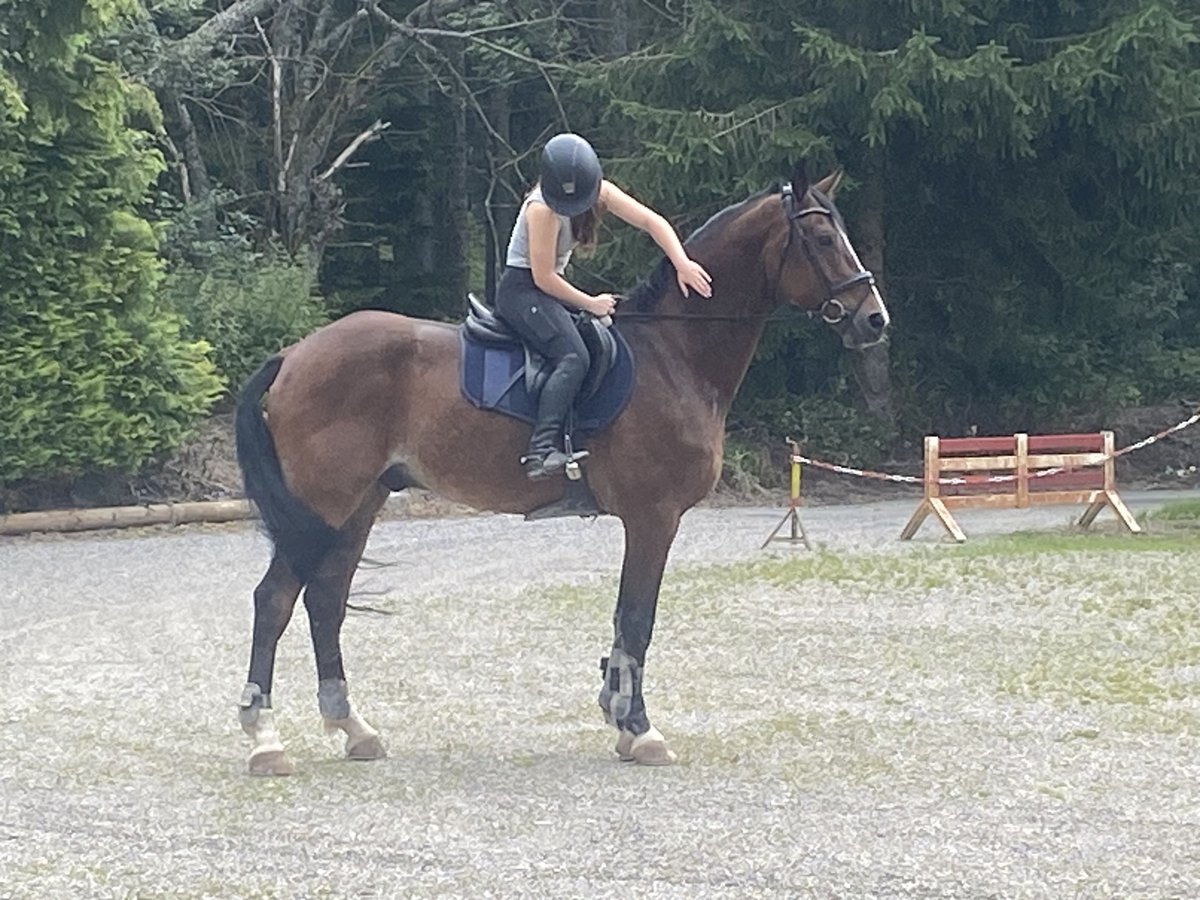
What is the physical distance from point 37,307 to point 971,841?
1363 cm

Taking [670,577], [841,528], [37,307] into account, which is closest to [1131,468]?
[841,528]

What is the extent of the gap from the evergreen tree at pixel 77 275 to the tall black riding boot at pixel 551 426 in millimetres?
10818

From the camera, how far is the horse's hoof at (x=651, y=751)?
7.58m

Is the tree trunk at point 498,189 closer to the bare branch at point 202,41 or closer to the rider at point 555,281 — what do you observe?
the bare branch at point 202,41

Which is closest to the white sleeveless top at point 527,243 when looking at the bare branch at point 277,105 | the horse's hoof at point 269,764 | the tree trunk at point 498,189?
the horse's hoof at point 269,764

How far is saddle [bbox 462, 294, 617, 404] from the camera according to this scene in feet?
25.1

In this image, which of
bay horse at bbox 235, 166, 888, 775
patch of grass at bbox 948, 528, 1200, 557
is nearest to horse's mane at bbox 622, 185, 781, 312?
bay horse at bbox 235, 166, 888, 775

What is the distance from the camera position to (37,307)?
1791 centimetres

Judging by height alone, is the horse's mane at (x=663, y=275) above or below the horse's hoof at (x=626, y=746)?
above

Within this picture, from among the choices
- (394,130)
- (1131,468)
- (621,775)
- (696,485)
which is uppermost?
(394,130)

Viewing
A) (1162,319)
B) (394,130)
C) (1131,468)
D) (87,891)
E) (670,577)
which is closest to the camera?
(87,891)

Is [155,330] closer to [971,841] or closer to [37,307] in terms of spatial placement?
[37,307]

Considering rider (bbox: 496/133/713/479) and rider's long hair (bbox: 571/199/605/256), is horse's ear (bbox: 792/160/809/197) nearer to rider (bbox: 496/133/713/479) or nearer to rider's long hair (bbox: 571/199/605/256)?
rider (bbox: 496/133/713/479)

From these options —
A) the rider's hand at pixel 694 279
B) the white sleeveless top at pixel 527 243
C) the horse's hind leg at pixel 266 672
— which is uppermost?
the white sleeveless top at pixel 527 243
